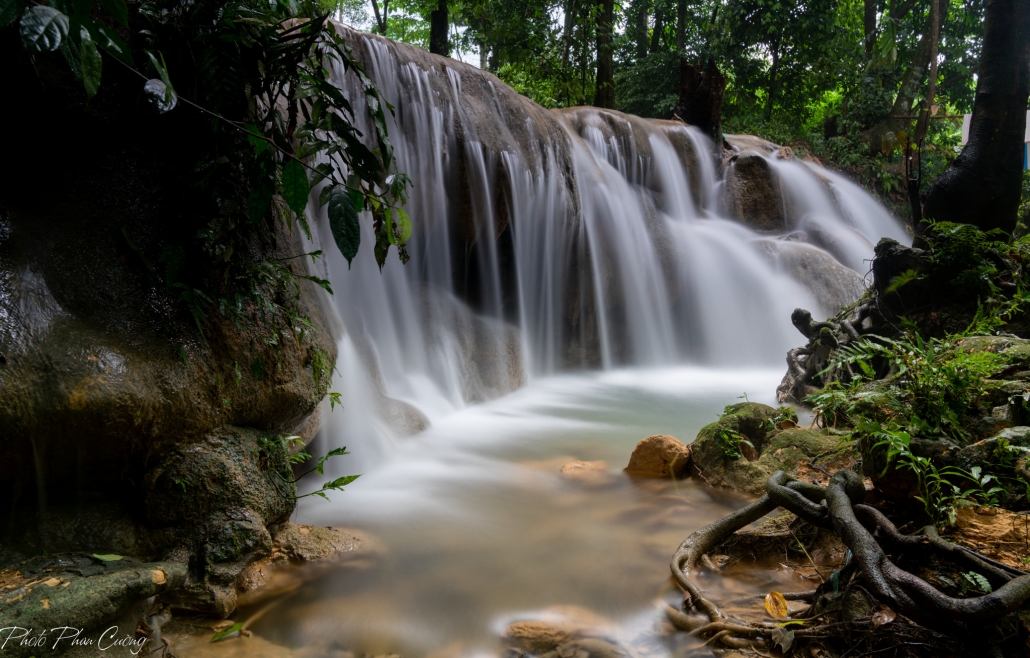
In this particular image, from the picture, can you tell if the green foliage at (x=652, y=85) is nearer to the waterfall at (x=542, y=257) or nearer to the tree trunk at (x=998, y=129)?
the waterfall at (x=542, y=257)

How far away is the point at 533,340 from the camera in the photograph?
8.05 m

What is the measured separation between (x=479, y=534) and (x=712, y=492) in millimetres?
1356

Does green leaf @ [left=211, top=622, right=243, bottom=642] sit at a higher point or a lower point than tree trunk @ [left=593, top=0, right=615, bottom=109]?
lower

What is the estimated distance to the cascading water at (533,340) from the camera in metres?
2.64

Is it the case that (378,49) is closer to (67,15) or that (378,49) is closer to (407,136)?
(407,136)

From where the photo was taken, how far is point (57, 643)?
1.75 metres

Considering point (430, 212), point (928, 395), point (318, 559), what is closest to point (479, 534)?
point (318, 559)

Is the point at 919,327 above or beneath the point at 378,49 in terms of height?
beneath

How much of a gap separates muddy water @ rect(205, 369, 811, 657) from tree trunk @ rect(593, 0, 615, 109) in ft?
31.9

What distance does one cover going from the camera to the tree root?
5.28 ft

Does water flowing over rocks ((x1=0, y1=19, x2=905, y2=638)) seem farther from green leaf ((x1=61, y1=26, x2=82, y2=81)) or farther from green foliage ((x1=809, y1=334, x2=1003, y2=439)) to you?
green leaf ((x1=61, y1=26, x2=82, y2=81))

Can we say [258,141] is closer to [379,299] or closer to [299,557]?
[299,557]

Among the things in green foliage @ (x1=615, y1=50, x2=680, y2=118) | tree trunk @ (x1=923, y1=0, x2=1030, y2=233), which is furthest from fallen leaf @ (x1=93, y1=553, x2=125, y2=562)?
green foliage @ (x1=615, y1=50, x2=680, y2=118)

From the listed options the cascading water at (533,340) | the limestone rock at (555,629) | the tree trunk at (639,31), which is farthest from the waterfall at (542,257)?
the tree trunk at (639,31)
